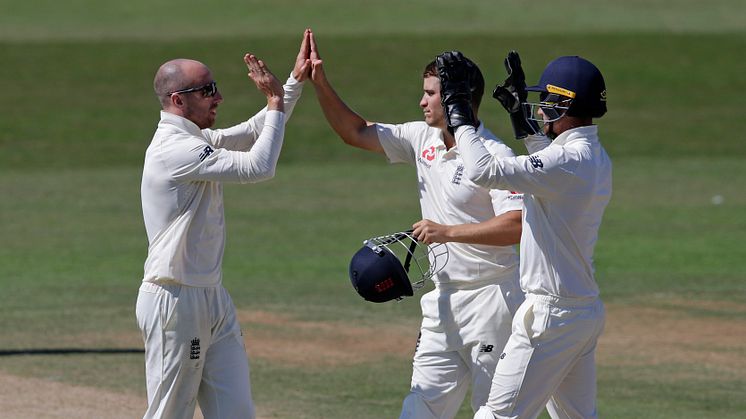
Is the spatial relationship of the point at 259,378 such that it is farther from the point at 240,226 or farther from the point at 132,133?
the point at 132,133

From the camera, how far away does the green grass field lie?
39.0 ft

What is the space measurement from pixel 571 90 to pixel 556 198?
1.99ft

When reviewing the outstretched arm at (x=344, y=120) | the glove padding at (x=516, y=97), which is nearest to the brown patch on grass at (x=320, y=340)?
the outstretched arm at (x=344, y=120)

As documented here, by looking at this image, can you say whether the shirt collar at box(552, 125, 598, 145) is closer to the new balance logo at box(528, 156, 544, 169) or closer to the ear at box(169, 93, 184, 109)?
the new balance logo at box(528, 156, 544, 169)

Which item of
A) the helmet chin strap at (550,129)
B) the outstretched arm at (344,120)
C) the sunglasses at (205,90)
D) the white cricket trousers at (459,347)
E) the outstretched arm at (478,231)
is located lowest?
the white cricket trousers at (459,347)

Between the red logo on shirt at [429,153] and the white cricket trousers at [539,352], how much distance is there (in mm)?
1307

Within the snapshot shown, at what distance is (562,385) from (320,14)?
46.1 meters

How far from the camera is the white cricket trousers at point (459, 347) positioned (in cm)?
780

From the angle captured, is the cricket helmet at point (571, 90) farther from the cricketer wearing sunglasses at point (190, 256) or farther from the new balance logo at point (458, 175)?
the cricketer wearing sunglasses at point (190, 256)

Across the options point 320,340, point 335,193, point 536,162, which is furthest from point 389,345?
point 335,193

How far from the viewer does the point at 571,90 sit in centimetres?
717

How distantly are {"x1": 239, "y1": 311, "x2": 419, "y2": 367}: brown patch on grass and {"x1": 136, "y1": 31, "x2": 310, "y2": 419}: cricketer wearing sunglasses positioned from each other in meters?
4.50

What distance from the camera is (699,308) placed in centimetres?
1462

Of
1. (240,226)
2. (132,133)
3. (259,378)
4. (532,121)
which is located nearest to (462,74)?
(532,121)
